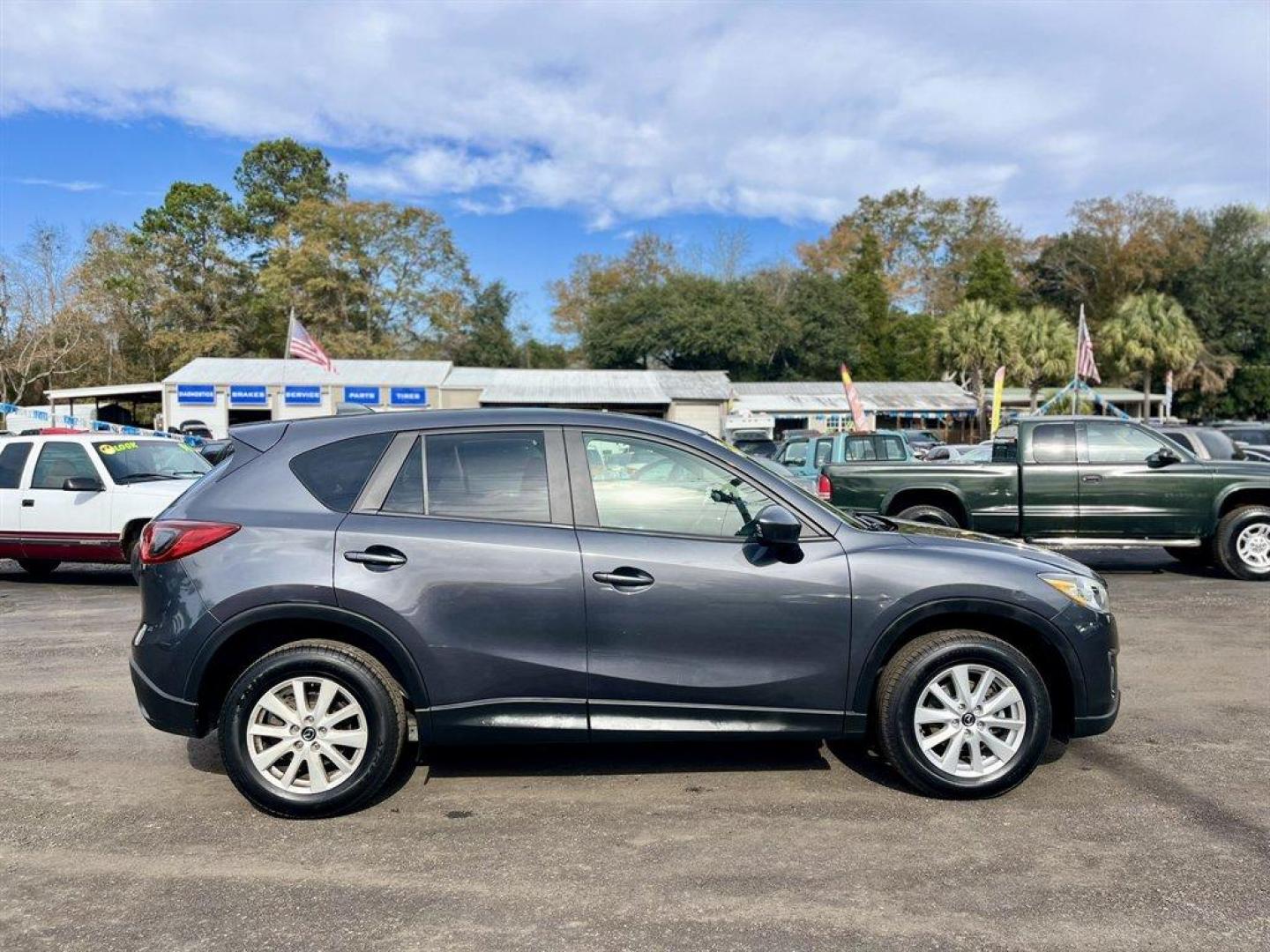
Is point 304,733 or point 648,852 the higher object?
point 304,733

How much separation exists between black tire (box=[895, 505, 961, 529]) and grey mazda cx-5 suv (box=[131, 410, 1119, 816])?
6.20m

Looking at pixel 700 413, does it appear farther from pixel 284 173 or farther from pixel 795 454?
pixel 284 173

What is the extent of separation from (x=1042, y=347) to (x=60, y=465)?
44.5 m

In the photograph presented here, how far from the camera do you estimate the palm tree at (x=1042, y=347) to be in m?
45.3

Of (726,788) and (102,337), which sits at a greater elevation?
(102,337)

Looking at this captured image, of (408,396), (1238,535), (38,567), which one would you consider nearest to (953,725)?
(1238,535)

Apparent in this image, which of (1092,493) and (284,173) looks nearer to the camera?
(1092,493)

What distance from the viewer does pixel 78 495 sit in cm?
989

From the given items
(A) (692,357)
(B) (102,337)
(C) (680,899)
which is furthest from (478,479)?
(B) (102,337)

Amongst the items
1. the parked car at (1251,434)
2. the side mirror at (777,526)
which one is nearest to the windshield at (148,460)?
the side mirror at (777,526)

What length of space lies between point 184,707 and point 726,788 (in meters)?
2.48

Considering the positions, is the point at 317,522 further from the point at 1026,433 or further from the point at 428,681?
the point at 1026,433

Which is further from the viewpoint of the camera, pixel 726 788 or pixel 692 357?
pixel 692 357

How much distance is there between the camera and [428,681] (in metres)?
3.96
